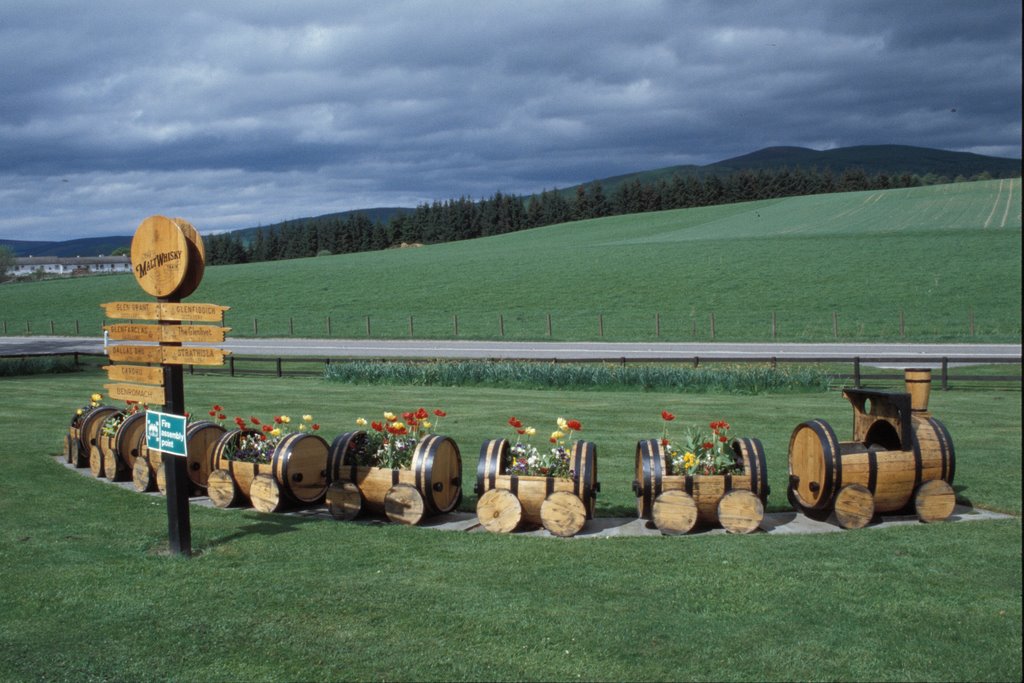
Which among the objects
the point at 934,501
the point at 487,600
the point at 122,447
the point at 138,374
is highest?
the point at 138,374

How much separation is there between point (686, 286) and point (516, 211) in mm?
87449

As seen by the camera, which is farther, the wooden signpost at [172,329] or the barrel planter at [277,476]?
the barrel planter at [277,476]

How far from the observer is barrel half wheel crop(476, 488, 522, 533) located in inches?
373

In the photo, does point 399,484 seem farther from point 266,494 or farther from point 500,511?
point 266,494

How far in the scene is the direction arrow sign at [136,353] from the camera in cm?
909

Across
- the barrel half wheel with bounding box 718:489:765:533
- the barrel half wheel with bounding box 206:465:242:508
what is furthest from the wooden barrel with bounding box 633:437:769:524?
the barrel half wheel with bounding box 206:465:242:508

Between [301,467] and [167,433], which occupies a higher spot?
[167,433]

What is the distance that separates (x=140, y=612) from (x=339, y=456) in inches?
138

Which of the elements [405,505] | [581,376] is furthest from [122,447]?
[581,376]

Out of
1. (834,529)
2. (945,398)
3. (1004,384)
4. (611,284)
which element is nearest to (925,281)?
(611,284)

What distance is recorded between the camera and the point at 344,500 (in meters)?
10.2

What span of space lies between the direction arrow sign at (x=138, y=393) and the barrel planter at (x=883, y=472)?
705cm

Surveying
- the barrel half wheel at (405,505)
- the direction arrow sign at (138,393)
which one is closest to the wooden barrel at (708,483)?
the barrel half wheel at (405,505)

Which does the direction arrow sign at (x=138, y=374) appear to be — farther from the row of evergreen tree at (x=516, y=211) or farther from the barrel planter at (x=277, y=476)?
the row of evergreen tree at (x=516, y=211)
